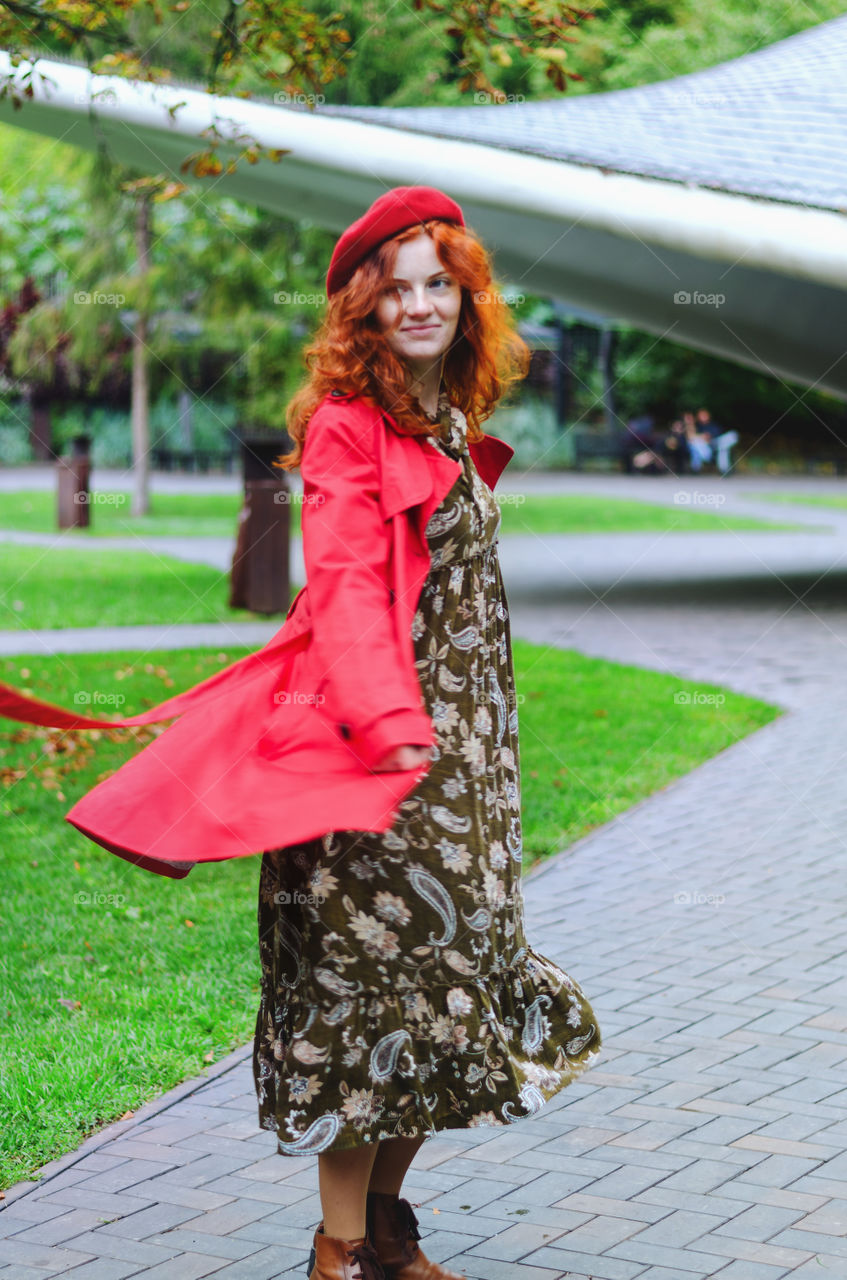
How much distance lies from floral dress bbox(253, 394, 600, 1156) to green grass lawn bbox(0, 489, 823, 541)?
55.2 ft

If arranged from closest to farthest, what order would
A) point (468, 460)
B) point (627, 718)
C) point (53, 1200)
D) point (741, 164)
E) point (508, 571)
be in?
point (468, 460) < point (53, 1200) < point (627, 718) < point (741, 164) < point (508, 571)

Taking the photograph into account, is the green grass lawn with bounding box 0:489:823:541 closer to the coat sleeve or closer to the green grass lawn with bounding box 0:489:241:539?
the green grass lawn with bounding box 0:489:241:539

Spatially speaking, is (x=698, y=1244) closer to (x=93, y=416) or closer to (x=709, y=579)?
(x=709, y=579)

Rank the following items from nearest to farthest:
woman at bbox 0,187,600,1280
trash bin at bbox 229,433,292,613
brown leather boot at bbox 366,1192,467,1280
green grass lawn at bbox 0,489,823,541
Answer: woman at bbox 0,187,600,1280, brown leather boot at bbox 366,1192,467,1280, trash bin at bbox 229,433,292,613, green grass lawn at bbox 0,489,823,541

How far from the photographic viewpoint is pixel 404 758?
2.38 metres

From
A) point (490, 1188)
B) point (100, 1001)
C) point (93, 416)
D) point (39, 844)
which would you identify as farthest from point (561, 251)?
point (93, 416)

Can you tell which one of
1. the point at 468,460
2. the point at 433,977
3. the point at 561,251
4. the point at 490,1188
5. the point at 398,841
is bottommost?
the point at 490,1188

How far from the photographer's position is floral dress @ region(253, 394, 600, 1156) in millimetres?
2680

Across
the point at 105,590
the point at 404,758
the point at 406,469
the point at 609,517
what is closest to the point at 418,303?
the point at 406,469

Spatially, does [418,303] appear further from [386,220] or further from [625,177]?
[625,177]

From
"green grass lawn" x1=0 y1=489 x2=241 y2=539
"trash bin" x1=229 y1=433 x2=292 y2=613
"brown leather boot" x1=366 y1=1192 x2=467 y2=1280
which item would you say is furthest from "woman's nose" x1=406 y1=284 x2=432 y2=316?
"green grass lawn" x1=0 y1=489 x2=241 y2=539

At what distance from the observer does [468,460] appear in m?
2.89

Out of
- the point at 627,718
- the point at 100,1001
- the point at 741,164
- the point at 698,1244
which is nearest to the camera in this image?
the point at 698,1244

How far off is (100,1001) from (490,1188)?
5.43 feet
